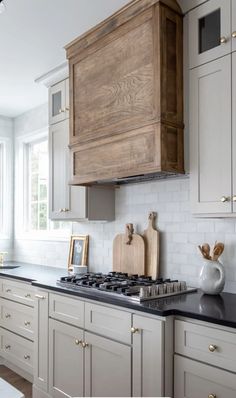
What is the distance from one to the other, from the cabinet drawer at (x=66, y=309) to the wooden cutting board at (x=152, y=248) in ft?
1.95

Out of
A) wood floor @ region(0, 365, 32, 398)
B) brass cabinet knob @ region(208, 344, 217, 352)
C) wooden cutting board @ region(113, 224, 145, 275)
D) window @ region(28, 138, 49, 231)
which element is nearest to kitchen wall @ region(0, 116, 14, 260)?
window @ region(28, 138, 49, 231)

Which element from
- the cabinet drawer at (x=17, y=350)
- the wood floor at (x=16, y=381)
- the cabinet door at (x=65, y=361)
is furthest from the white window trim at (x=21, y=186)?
the cabinet door at (x=65, y=361)

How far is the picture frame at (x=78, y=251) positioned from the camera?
12.0 feet

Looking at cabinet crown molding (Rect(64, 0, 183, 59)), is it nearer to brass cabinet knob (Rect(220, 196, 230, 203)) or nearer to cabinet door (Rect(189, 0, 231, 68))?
cabinet door (Rect(189, 0, 231, 68))

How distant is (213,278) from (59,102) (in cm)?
210

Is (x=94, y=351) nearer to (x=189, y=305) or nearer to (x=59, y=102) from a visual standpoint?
(x=189, y=305)

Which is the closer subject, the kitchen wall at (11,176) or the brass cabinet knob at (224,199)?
the brass cabinet knob at (224,199)

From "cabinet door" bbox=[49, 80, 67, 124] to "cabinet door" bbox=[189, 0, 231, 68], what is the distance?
139cm

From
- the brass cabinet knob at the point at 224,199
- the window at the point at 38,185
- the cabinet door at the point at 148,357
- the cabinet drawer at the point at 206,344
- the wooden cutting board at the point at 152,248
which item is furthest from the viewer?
the window at the point at 38,185

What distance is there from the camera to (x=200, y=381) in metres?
1.88

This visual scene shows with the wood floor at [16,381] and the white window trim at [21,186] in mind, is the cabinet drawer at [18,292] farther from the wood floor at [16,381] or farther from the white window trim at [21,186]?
the white window trim at [21,186]

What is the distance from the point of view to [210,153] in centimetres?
224

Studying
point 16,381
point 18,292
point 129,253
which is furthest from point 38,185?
point 16,381

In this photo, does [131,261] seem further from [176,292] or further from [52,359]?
[52,359]
